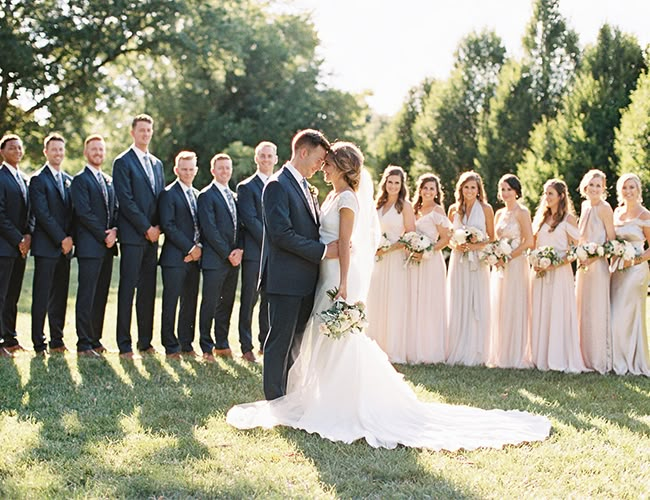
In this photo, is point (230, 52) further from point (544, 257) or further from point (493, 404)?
point (493, 404)

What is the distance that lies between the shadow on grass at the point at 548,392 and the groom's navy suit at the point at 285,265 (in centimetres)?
184

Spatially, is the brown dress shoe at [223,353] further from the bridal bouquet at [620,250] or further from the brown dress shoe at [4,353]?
the bridal bouquet at [620,250]

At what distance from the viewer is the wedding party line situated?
934 centimetres

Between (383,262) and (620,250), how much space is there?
291 cm

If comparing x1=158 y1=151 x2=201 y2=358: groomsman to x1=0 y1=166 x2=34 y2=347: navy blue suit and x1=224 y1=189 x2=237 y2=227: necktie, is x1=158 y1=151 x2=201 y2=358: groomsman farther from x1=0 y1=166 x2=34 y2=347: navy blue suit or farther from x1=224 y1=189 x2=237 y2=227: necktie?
x1=0 y1=166 x2=34 y2=347: navy blue suit

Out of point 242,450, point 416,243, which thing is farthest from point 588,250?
point 242,450

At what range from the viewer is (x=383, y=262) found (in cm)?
1031

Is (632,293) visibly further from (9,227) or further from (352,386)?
(9,227)

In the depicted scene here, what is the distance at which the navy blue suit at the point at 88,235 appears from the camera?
9242 millimetres

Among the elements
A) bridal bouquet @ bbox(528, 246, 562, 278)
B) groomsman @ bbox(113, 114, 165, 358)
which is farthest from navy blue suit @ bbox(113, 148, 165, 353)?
bridal bouquet @ bbox(528, 246, 562, 278)

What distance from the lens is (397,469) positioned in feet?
17.5

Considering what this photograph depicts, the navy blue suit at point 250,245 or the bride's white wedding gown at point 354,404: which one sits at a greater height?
the navy blue suit at point 250,245

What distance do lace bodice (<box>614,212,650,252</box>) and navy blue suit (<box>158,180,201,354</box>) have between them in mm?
5251

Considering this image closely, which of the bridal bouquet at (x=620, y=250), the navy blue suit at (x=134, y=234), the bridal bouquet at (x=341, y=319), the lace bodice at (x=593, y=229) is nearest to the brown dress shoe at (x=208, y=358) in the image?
the navy blue suit at (x=134, y=234)
